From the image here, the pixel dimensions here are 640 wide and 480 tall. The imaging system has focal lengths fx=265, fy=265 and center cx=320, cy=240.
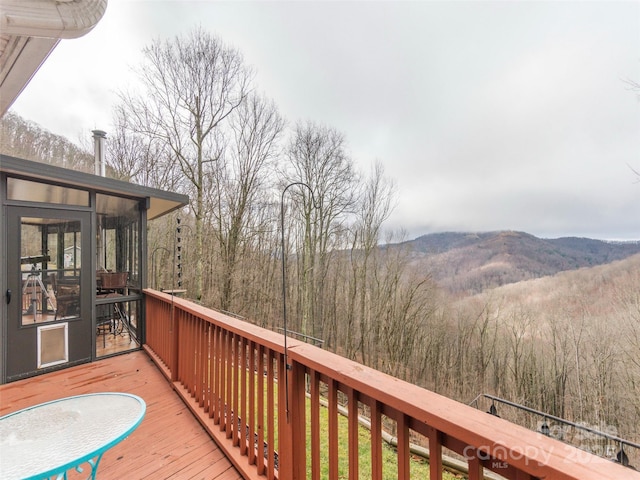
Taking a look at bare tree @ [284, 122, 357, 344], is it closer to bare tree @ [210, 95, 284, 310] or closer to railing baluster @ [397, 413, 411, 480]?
bare tree @ [210, 95, 284, 310]

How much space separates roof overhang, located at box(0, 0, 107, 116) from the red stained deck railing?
2373mm

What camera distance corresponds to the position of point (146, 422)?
2320 mm

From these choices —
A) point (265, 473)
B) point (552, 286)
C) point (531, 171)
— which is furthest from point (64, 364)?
point (531, 171)

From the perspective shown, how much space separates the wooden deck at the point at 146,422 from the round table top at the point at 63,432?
11cm

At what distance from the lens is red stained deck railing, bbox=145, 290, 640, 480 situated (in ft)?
2.01

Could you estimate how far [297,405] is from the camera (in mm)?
1339

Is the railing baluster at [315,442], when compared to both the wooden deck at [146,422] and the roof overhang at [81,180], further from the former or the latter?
the roof overhang at [81,180]

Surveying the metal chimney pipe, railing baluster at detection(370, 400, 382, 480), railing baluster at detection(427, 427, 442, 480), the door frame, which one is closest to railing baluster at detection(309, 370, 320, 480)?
railing baluster at detection(370, 400, 382, 480)

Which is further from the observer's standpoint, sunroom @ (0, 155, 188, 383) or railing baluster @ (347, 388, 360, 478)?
sunroom @ (0, 155, 188, 383)

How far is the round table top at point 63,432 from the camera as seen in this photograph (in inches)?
45.0

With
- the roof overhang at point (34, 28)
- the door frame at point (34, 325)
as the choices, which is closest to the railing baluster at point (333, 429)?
the roof overhang at point (34, 28)

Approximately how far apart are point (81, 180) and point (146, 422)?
313 cm

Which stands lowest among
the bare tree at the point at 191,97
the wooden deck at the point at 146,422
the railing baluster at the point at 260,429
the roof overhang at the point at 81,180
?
the wooden deck at the point at 146,422

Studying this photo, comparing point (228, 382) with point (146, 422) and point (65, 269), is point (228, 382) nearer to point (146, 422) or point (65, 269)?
point (146, 422)
